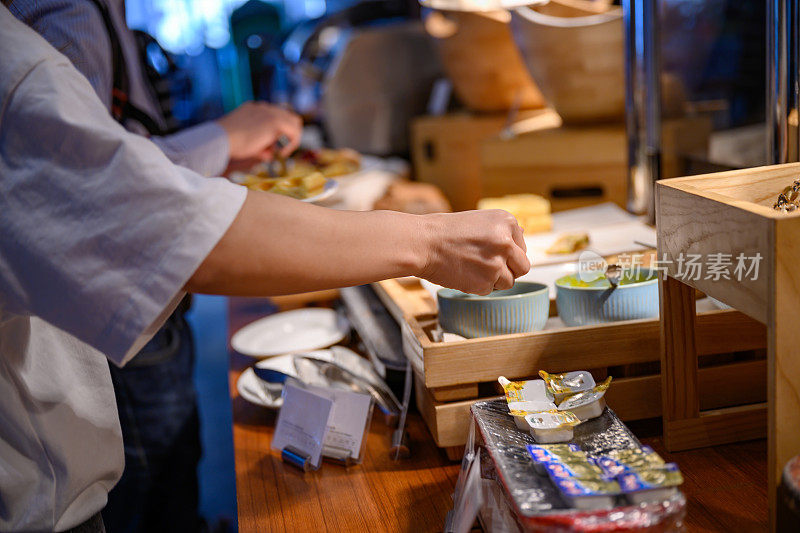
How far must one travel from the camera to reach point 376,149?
9.48ft

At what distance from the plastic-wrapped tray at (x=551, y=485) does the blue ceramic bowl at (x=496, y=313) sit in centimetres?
14

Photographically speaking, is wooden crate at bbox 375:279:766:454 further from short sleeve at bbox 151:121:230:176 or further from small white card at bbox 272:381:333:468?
short sleeve at bbox 151:121:230:176

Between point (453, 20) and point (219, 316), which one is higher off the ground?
point (453, 20)

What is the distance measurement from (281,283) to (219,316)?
355 centimetres

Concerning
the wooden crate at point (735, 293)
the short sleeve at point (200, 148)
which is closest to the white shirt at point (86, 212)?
the wooden crate at point (735, 293)

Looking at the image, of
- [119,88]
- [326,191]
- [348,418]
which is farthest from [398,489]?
[119,88]

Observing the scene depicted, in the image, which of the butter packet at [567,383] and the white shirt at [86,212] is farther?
the butter packet at [567,383]

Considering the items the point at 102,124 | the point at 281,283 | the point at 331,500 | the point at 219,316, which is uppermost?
the point at 102,124

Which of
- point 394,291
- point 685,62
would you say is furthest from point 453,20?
point 394,291

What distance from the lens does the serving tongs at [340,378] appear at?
3.72 ft

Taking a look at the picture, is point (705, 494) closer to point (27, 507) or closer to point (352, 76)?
point (27, 507)

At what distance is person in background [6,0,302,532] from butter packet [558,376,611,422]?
0.98 metres

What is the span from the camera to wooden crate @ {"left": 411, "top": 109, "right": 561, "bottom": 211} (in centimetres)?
228

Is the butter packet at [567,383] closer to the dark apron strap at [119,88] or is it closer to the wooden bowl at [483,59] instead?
the dark apron strap at [119,88]
